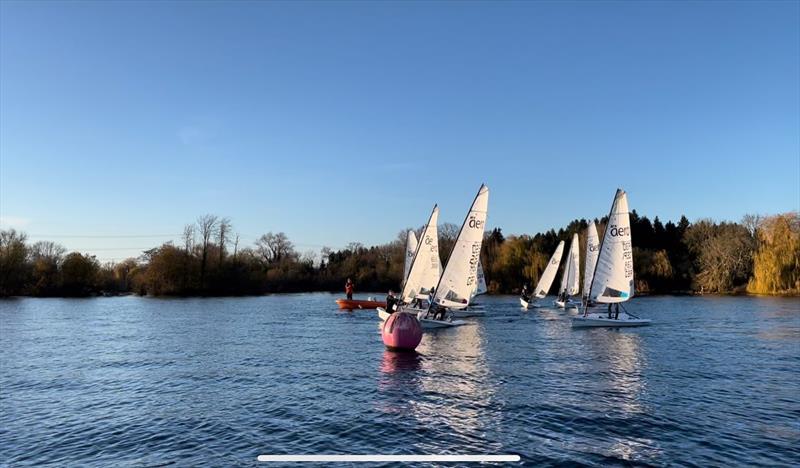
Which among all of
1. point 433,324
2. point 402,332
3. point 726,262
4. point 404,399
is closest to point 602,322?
point 433,324

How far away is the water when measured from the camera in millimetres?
13281

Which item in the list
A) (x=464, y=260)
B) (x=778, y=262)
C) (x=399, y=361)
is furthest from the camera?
(x=778, y=262)

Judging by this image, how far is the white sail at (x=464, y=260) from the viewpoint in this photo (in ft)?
131

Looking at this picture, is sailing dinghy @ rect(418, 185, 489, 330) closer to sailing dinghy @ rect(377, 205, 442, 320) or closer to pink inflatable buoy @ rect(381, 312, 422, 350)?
sailing dinghy @ rect(377, 205, 442, 320)

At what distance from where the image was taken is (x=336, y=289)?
138 metres

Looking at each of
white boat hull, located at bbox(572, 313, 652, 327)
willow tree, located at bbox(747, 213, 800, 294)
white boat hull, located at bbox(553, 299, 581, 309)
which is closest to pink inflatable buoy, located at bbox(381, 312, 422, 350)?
white boat hull, located at bbox(572, 313, 652, 327)

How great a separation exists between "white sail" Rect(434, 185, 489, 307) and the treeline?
70223 millimetres

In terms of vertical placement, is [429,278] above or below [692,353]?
above

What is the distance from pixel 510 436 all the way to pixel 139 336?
101ft

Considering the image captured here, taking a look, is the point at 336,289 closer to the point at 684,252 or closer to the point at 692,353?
the point at 684,252

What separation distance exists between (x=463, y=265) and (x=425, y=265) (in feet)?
26.4

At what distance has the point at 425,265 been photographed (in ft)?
158

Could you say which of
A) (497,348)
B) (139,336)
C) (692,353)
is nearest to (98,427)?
(497,348)

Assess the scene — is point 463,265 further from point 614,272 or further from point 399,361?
point 399,361
